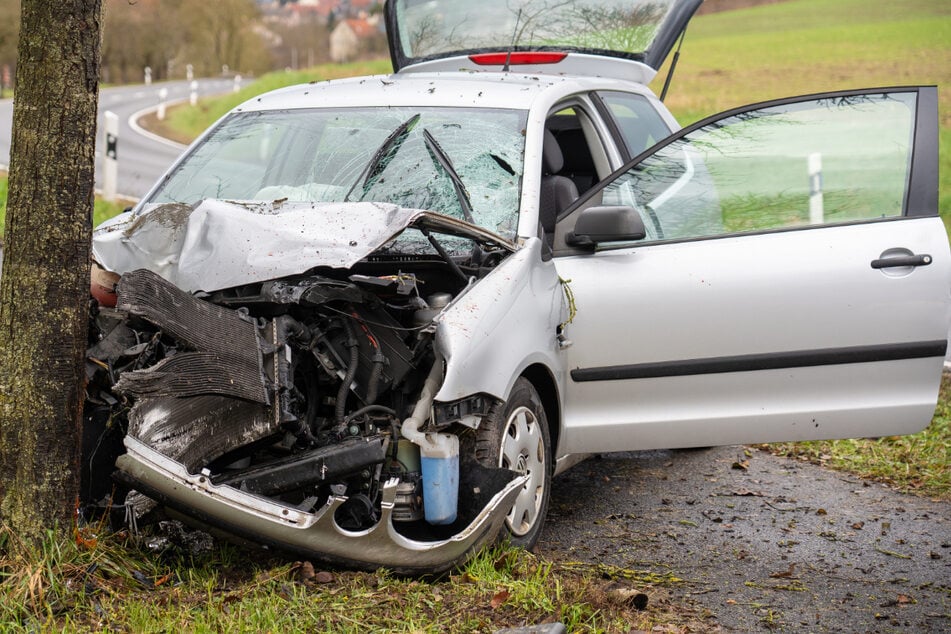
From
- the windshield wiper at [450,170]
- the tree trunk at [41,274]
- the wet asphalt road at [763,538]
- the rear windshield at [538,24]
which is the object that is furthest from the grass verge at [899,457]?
the tree trunk at [41,274]

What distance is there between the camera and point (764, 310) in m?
4.42

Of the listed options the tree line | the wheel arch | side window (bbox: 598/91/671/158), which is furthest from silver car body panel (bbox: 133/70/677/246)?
the tree line

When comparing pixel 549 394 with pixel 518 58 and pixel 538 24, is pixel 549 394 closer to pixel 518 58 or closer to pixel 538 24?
pixel 518 58

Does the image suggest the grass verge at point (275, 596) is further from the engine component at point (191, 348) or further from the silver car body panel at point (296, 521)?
the engine component at point (191, 348)

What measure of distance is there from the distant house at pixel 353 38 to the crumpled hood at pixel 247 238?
1830 inches

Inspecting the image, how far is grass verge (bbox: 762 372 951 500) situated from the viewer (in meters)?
5.55

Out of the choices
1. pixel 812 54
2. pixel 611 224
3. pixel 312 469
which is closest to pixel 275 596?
pixel 312 469

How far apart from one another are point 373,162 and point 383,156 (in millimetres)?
51

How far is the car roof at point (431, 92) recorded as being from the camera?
4996 mm

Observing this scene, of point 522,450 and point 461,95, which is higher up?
point 461,95

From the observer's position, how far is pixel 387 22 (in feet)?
22.3

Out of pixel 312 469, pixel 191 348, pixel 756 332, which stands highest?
pixel 191 348

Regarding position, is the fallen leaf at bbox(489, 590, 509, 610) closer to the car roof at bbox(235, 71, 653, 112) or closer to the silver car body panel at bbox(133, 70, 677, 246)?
the silver car body panel at bbox(133, 70, 677, 246)

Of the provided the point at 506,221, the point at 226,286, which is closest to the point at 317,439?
the point at 226,286
